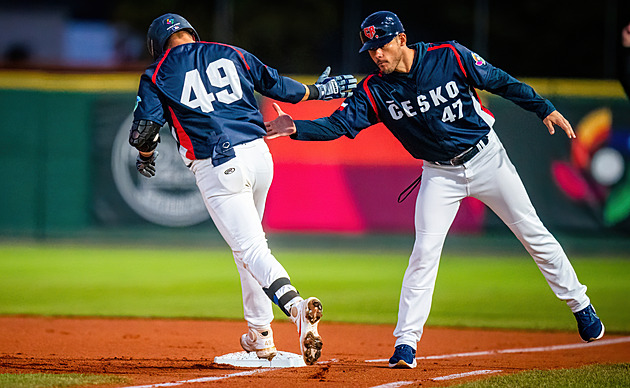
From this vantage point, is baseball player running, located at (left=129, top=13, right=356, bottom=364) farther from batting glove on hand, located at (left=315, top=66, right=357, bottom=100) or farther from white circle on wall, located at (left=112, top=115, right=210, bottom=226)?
white circle on wall, located at (left=112, top=115, right=210, bottom=226)

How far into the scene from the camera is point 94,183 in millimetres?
13258

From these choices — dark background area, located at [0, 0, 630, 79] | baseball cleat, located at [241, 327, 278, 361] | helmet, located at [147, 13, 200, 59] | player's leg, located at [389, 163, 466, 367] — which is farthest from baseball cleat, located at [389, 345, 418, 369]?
dark background area, located at [0, 0, 630, 79]

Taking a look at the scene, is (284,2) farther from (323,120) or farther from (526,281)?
(323,120)

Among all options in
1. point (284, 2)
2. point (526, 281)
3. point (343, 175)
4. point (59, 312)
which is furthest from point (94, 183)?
point (284, 2)

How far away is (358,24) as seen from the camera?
17.3m

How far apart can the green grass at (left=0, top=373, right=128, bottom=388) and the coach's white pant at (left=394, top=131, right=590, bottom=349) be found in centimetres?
171

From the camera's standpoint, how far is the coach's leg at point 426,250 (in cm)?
504

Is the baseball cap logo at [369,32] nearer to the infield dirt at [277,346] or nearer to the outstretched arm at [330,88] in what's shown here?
the outstretched arm at [330,88]

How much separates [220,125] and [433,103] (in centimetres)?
127

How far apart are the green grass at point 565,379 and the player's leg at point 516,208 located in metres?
0.49

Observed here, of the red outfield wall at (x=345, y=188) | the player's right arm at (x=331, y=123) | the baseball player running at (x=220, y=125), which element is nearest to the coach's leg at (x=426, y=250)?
the player's right arm at (x=331, y=123)

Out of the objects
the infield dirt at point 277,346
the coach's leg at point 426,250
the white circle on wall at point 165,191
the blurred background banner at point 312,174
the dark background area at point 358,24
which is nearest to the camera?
the infield dirt at point 277,346

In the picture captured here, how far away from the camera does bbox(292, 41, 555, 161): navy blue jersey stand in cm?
501

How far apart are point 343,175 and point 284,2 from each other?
12.3 metres
